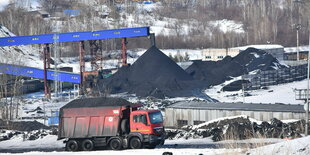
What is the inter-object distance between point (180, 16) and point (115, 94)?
200 ft

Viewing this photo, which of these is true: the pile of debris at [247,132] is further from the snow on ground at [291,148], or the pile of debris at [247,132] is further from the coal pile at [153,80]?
the coal pile at [153,80]

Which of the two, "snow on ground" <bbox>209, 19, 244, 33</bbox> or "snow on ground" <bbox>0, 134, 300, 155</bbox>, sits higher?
"snow on ground" <bbox>209, 19, 244, 33</bbox>

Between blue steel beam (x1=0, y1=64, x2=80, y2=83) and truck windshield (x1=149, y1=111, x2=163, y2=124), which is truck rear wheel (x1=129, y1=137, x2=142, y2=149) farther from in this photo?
blue steel beam (x1=0, y1=64, x2=80, y2=83)

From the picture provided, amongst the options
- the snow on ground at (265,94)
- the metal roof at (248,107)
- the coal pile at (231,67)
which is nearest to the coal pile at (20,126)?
the metal roof at (248,107)

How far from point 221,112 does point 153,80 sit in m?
18.6

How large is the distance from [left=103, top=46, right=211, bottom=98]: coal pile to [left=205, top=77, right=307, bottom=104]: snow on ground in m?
2.12

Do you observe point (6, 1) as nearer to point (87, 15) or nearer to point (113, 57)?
point (87, 15)

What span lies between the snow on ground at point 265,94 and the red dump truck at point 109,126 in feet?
72.2

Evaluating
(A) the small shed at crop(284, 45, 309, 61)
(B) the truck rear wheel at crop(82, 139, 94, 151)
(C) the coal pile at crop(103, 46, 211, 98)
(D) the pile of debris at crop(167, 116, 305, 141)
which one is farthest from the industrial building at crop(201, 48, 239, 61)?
(B) the truck rear wheel at crop(82, 139, 94, 151)

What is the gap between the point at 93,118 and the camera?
20.7 metres

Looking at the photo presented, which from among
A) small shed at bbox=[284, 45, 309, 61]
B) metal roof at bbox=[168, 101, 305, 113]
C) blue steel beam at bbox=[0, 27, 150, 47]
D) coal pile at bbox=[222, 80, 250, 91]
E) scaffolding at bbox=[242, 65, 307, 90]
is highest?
blue steel beam at bbox=[0, 27, 150, 47]

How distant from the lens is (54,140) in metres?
24.5

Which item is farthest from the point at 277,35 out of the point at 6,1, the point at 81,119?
the point at 81,119

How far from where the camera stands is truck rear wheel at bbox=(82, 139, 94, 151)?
20.7 m
